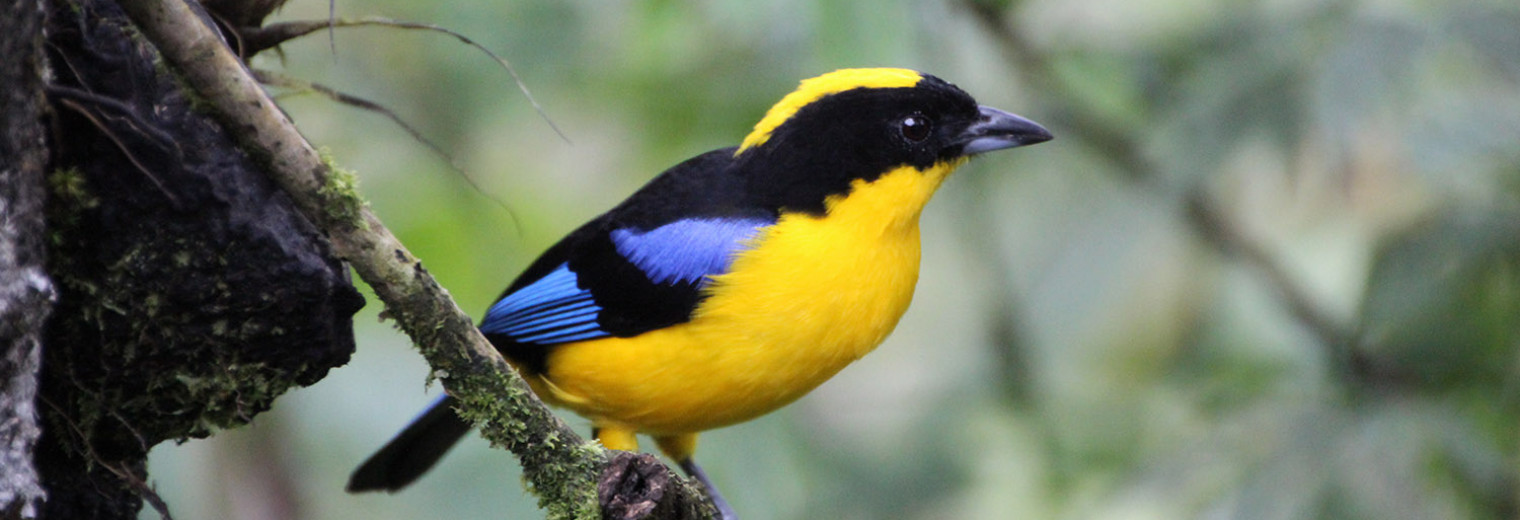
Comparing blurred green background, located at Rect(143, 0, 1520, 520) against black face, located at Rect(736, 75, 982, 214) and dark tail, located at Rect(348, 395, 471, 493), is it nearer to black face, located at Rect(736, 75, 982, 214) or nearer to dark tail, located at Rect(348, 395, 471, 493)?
black face, located at Rect(736, 75, 982, 214)

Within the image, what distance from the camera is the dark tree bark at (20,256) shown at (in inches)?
73.9

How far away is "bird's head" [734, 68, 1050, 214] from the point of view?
370 centimetres

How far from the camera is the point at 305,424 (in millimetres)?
4707

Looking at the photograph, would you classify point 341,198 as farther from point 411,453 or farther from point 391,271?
point 411,453

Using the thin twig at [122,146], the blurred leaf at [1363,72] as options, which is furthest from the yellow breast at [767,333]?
the thin twig at [122,146]

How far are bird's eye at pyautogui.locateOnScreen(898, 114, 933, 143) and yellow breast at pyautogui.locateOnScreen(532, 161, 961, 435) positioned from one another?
0.16 m

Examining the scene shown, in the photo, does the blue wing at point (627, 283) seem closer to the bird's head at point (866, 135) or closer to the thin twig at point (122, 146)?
the bird's head at point (866, 135)

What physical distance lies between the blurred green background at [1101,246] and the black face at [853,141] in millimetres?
144

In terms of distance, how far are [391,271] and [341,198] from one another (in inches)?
6.0

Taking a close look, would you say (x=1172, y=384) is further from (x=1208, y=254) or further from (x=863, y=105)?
(x=863, y=105)

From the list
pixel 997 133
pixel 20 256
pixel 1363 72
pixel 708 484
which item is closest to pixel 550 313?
pixel 708 484

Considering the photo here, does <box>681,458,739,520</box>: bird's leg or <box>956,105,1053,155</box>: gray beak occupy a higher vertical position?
<box>956,105,1053,155</box>: gray beak

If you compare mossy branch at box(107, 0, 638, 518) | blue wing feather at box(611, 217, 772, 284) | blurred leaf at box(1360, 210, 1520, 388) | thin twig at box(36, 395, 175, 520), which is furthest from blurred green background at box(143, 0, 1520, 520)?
thin twig at box(36, 395, 175, 520)

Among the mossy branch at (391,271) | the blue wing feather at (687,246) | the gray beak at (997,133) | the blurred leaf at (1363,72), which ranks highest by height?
the blurred leaf at (1363,72)
